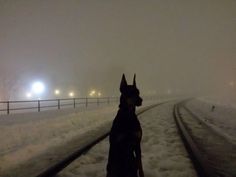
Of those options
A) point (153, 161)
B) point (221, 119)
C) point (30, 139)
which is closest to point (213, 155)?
point (153, 161)

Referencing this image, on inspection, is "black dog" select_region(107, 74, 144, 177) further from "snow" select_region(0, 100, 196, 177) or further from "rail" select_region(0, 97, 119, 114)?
"rail" select_region(0, 97, 119, 114)

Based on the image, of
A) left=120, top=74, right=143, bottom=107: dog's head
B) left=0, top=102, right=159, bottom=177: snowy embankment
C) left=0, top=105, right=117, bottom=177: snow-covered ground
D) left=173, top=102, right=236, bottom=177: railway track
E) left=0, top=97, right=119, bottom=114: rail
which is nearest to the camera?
left=120, top=74, right=143, bottom=107: dog's head

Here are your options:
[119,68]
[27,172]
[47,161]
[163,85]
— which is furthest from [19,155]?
[163,85]

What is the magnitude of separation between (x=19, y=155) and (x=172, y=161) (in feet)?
16.6

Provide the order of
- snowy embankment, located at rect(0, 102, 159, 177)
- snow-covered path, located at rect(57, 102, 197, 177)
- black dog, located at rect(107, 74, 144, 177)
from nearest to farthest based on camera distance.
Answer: black dog, located at rect(107, 74, 144, 177)
snow-covered path, located at rect(57, 102, 197, 177)
snowy embankment, located at rect(0, 102, 159, 177)

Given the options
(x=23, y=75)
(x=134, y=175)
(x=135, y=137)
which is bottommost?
(x=134, y=175)

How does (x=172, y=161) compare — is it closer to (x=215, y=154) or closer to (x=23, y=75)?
(x=215, y=154)

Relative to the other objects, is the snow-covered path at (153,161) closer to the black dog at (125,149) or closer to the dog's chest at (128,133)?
the black dog at (125,149)

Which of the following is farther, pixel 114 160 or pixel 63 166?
pixel 63 166

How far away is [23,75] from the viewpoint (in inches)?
5005

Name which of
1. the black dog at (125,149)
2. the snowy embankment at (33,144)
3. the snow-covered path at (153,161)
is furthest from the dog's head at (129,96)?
the snowy embankment at (33,144)

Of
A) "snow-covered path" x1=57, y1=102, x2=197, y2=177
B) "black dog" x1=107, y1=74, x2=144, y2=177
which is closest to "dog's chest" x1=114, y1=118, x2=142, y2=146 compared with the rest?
"black dog" x1=107, y1=74, x2=144, y2=177

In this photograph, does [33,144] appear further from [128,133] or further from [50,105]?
[50,105]

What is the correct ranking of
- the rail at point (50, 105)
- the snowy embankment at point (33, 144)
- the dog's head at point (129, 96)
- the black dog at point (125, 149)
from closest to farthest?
1. the black dog at point (125, 149)
2. the dog's head at point (129, 96)
3. the snowy embankment at point (33, 144)
4. the rail at point (50, 105)
